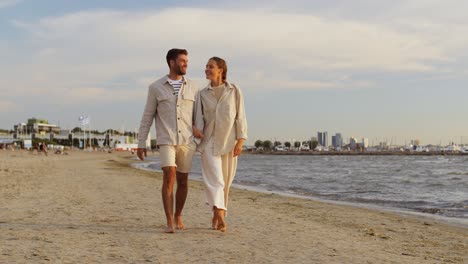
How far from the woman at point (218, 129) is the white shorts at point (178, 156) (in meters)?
0.17

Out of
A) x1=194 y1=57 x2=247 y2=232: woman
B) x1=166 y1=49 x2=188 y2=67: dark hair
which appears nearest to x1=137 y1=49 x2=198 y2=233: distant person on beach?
x1=166 y1=49 x2=188 y2=67: dark hair

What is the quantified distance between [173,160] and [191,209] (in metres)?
2.84

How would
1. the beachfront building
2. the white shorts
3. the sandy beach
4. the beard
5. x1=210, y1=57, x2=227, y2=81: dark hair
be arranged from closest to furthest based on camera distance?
the sandy beach → the white shorts → the beard → x1=210, y1=57, x2=227, y2=81: dark hair → the beachfront building

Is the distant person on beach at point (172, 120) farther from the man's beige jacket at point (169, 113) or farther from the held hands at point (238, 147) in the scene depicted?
the held hands at point (238, 147)

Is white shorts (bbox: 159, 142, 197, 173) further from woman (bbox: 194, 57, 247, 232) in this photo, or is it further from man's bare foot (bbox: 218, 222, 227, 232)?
man's bare foot (bbox: 218, 222, 227, 232)

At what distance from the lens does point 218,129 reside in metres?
5.27

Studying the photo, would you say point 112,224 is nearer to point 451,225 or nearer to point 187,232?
point 187,232

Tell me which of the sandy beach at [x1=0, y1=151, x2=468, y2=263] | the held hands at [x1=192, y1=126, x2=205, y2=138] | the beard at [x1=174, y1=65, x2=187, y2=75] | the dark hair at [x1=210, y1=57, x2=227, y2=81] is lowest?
the sandy beach at [x1=0, y1=151, x2=468, y2=263]

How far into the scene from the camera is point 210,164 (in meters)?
5.29

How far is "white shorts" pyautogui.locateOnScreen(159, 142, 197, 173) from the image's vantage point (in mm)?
5109

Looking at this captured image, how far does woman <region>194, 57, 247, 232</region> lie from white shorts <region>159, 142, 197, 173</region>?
17 centimetres

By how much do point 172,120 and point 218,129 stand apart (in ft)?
1.65

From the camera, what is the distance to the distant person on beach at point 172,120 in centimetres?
514

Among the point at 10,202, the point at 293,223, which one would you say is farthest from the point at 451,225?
the point at 10,202
